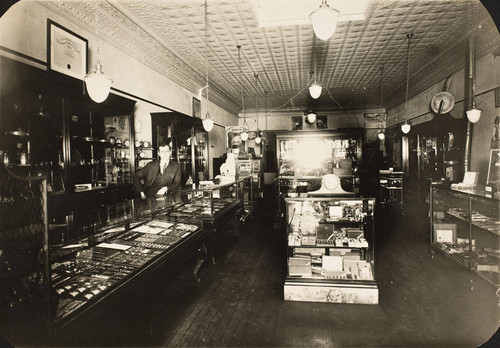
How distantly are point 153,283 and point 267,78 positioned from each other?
732cm

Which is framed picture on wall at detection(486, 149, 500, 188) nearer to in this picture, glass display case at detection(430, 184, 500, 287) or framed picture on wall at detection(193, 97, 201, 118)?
glass display case at detection(430, 184, 500, 287)

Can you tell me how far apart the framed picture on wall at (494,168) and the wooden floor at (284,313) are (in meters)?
1.58

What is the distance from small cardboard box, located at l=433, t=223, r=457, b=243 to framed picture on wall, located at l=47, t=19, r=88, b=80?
20.2 feet

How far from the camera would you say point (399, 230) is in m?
6.76

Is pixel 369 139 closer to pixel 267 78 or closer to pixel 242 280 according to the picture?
pixel 267 78

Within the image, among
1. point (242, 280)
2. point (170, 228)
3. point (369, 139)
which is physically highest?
point (369, 139)

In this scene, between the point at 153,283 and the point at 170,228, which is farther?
the point at 170,228

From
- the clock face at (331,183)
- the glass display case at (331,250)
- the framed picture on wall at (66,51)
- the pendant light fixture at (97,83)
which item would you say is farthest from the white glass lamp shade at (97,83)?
the clock face at (331,183)

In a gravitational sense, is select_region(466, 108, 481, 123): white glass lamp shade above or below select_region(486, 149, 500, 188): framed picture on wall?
above

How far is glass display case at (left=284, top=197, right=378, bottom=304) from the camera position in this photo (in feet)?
11.3

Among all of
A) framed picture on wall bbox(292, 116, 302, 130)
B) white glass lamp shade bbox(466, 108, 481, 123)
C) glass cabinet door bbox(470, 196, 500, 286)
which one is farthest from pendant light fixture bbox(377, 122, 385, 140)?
glass cabinet door bbox(470, 196, 500, 286)

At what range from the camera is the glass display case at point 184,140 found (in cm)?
625

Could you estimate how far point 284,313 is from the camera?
3.24 meters

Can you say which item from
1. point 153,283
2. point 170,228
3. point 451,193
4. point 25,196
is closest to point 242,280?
point 170,228
